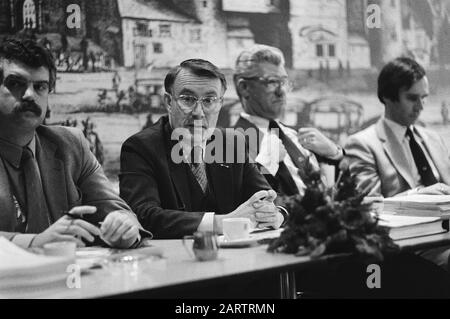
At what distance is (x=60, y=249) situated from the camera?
1861 mm

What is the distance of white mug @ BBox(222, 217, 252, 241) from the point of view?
2273 mm

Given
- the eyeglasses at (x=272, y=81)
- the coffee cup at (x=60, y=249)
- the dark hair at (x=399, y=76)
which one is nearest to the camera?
the coffee cup at (x=60, y=249)

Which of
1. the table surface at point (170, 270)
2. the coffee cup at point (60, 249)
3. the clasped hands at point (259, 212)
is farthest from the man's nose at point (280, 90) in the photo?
the coffee cup at point (60, 249)

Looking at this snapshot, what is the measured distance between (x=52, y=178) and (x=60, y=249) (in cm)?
69

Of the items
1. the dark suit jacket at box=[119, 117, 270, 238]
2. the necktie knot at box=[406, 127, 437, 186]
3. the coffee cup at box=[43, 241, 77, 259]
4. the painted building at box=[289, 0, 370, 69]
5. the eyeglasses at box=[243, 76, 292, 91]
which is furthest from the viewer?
the painted building at box=[289, 0, 370, 69]

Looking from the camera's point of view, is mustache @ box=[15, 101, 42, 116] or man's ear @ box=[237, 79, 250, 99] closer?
mustache @ box=[15, 101, 42, 116]

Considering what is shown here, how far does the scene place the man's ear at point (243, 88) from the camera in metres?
3.78

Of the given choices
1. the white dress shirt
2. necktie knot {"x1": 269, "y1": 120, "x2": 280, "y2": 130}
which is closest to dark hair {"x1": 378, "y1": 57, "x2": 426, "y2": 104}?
the white dress shirt

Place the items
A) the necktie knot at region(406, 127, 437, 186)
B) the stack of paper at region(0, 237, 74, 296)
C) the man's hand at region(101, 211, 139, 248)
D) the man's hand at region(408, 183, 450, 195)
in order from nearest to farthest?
the stack of paper at region(0, 237, 74, 296), the man's hand at region(101, 211, 139, 248), the man's hand at region(408, 183, 450, 195), the necktie knot at region(406, 127, 437, 186)

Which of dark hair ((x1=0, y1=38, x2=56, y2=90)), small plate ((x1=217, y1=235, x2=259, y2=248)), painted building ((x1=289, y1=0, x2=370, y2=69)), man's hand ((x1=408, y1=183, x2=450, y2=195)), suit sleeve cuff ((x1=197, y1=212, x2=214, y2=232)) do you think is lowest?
man's hand ((x1=408, y1=183, x2=450, y2=195))

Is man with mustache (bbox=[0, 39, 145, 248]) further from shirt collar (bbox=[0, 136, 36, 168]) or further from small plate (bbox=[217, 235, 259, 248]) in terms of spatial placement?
small plate (bbox=[217, 235, 259, 248])

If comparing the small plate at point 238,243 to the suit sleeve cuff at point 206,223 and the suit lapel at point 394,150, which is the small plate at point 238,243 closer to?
the suit sleeve cuff at point 206,223

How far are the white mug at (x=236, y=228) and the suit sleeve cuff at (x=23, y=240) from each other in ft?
2.19

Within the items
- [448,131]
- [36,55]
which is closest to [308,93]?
[448,131]
